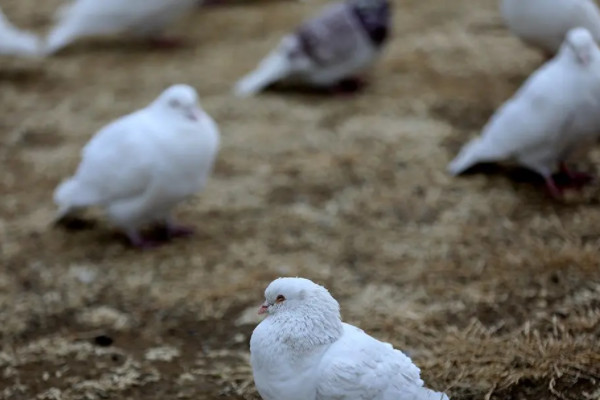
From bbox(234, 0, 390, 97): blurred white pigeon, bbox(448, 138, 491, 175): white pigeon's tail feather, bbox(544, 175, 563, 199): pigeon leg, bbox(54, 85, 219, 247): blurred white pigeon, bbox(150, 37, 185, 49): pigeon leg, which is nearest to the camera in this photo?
bbox(54, 85, 219, 247): blurred white pigeon

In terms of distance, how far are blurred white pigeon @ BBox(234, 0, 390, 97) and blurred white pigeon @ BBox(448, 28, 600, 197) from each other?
5.52 feet

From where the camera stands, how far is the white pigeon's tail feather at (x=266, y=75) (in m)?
6.66

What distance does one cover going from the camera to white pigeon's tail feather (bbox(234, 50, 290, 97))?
666cm

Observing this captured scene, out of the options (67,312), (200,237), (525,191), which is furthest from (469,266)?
(67,312)

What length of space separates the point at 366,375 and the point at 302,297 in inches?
12.3

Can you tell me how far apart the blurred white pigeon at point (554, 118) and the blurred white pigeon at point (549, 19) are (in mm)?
1127

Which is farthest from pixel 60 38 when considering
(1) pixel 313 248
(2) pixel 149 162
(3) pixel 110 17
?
(1) pixel 313 248

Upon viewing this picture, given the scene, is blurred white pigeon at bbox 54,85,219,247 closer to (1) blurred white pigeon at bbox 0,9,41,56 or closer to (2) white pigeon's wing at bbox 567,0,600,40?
(1) blurred white pigeon at bbox 0,9,41,56

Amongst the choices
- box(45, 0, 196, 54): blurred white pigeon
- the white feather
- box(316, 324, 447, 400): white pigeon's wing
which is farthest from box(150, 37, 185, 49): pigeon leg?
box(316, 324, 447, 400): white pigeon's wing

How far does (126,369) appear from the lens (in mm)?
3686

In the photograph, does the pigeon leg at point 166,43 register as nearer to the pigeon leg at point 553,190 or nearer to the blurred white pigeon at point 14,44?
the blurred white pigeon at point 14,44

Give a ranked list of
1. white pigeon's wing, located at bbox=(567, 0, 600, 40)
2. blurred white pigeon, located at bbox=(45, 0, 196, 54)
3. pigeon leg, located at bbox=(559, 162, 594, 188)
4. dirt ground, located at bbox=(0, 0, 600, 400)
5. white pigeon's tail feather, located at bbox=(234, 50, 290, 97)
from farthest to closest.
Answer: blurred white pigeon, located at bbox=(45, 0, 196, 54)
white pigeon's tail feather, located at bbox=(234, 50, 290, 97)
white pigeon's wing, located at bbox=(567, 0, 600, 40)
pigeon leg, located at bbox=(559, 162, 594, 188)
dirt ground, located at bbox=(0, 0, 600, 400)

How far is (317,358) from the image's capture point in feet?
8.93

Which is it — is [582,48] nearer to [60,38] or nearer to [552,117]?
[552,117]
